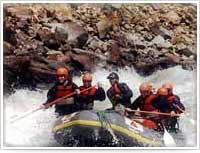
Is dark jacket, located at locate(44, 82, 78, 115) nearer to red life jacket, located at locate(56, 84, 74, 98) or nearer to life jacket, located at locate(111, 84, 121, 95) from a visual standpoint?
red life jacket, located at locate(56, 84, 74, 98)

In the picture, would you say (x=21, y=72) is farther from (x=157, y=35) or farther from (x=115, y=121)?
(x=157, y=35)

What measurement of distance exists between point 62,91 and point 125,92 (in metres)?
0.27

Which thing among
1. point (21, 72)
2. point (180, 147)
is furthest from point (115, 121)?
point (21, 72)

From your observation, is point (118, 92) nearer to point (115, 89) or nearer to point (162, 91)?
point (115, 89)

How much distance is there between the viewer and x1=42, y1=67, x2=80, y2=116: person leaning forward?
206 cm

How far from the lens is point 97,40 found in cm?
208

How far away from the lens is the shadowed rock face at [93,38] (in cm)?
206

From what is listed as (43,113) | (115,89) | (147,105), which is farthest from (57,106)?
(147,105)

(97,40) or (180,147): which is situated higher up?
(97,40)

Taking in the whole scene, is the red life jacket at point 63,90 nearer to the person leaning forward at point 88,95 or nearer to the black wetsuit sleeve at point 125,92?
the person leaning forward at point 88,95

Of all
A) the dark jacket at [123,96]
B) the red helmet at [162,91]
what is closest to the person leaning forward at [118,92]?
the dark jacket at [123,96]

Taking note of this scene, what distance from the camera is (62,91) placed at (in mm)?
2066

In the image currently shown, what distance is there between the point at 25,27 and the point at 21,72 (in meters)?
0.20

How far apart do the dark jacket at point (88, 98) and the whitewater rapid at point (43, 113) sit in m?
0.02
